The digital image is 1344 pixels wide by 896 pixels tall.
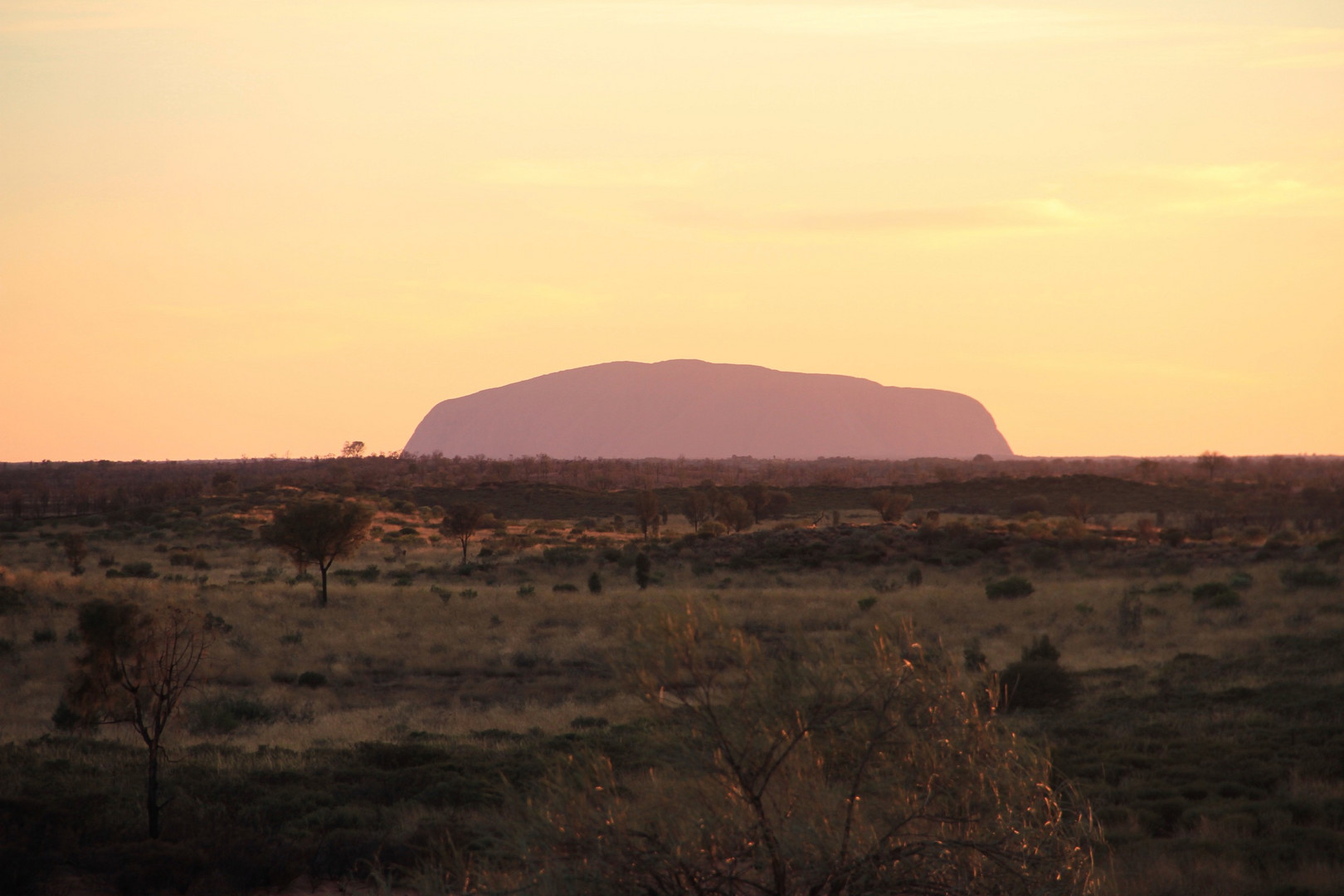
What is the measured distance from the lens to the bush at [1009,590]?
33438 mm

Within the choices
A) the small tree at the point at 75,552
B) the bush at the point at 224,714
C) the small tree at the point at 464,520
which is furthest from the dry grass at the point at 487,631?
the small tree at the point at 464,520

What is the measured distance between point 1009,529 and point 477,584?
88.5 feet

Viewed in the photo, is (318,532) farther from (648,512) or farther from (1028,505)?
(1028,505)

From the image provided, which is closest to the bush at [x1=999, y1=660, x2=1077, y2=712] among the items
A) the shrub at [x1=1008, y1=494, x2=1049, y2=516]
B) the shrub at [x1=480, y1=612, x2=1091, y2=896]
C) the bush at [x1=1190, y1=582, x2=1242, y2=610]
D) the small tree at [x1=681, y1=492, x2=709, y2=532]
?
the bush at [x1=1190, y1=582, x2=1242, y2=610]

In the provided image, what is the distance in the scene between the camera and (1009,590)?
3369 centimetres

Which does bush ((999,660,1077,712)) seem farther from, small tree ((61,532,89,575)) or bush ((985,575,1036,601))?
small tree ((61,532,89,575))

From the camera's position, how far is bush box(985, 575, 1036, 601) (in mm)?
33438

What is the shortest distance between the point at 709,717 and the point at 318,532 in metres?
33.6

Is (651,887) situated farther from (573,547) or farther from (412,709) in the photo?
(573,547)

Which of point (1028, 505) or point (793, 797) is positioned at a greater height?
point (793, 797)

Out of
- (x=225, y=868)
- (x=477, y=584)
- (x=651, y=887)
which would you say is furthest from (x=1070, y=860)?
(x=477, y=584)

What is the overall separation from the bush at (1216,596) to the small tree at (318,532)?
92.3 feet

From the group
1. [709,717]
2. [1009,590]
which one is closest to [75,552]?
[1009,590]

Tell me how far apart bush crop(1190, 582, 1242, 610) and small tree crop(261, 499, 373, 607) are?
92.3 feet
